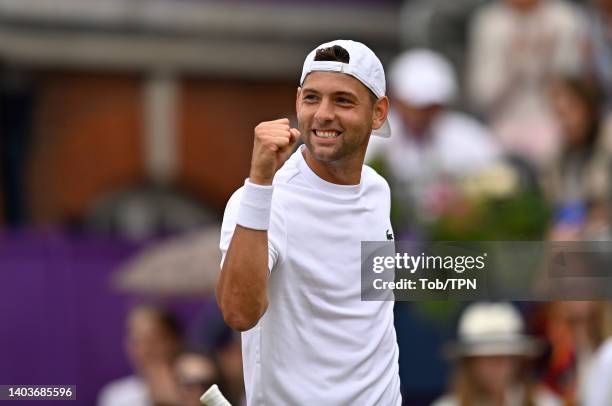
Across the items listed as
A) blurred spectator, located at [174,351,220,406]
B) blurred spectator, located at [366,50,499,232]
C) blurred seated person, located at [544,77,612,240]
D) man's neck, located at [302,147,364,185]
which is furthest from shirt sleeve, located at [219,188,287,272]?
blurred seated person, located at [544,77,612,240]

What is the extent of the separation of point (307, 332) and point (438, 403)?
13.2 feet

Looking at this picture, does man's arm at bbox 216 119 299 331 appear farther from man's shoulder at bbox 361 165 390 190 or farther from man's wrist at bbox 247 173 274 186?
man's shoulder at bbox 361 165 390 190

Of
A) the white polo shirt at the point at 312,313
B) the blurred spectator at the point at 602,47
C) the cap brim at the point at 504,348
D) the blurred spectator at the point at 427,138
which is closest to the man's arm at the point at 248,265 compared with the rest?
the white polo shirt at the point at 312,313

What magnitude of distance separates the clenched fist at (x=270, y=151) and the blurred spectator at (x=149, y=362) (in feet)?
12.9

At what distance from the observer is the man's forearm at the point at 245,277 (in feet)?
15.4

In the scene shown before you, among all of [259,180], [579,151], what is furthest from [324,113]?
[579,151]

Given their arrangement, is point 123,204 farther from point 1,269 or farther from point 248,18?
point 1,269

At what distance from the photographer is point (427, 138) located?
416 inches

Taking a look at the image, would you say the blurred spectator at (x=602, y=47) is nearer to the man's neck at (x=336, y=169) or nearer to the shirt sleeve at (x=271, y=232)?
the man's neck at (x=336, y=169)

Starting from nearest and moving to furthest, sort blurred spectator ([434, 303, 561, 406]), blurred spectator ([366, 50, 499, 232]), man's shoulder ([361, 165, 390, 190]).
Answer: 1. man's shoulder ([361, 165, 390, 190])
2. blurred spectator ([434, 303, 561, 406])
3. blurred spectator ([366, 50, 499, 232])

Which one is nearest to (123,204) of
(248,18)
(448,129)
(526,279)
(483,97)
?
(248,18)

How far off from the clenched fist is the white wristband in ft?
0.13

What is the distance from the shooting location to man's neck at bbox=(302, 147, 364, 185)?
199 inches

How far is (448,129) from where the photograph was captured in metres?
10.9
